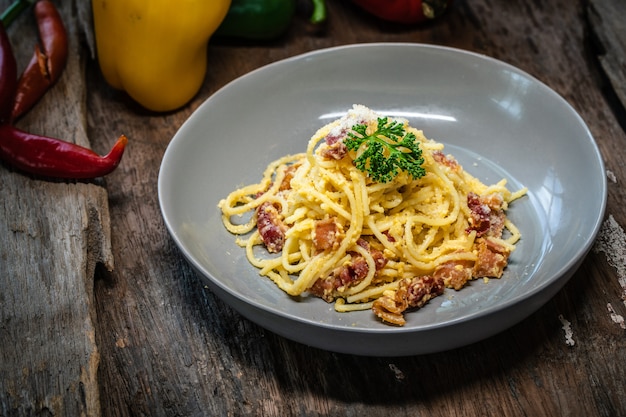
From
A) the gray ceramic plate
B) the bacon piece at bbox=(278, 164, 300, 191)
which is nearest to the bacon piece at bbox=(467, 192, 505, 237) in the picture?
the gray ceramic plate

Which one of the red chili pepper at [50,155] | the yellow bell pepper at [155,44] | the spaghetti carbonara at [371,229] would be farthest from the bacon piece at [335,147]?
the yellow bell pepper at [155,44]

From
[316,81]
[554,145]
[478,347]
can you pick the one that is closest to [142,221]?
[316,81]

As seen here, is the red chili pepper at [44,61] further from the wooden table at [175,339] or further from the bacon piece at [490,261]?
the bacon piece at [490,261]

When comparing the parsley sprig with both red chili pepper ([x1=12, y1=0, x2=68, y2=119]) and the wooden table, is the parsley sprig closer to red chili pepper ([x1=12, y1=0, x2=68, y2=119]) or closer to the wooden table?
the wooden table

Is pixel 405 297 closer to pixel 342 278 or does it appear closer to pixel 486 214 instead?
pixel 342 278

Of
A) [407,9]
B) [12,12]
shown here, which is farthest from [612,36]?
[12,12]

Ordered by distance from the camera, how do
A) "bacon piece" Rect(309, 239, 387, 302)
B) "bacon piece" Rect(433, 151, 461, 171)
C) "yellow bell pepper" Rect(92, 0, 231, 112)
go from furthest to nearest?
"yellow bell pepper" Rect(92, 0, 231, 112) < "bacon piece" Rect(433, 151, 461, 171) < "bacon piece" Rect(309, 239, 387, 302)
